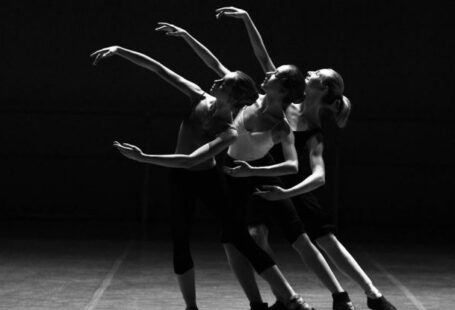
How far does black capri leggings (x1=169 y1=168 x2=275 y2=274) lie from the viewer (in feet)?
17.6

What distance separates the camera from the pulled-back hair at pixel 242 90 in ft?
17.2

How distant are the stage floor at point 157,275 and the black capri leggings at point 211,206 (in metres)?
0.94

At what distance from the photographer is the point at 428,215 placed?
11.7m

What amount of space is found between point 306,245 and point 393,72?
6433 millimetres

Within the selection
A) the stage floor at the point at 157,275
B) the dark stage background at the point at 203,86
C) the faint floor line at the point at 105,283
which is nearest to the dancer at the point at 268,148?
the stage floor at the point at 157,275

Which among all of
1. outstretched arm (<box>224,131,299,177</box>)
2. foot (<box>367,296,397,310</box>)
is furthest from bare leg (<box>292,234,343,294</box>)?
outstretched arm (<box>224,131,299,177</box>)

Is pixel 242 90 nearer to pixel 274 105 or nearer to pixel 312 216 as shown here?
pixel 274 105

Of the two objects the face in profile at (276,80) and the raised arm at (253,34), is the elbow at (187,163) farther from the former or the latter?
the raised arm at (253,34)

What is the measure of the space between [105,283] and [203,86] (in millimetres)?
4894

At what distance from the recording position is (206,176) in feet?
17.8

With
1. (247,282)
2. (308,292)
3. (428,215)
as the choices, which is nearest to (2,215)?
(428,215)

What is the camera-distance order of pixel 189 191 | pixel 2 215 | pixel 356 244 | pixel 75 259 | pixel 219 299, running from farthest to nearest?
pixel 2 215
pixel 356 244
pixel 75 259
pixel 219 299
pixel 189 191

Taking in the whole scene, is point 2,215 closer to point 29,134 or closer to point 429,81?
point 29,134

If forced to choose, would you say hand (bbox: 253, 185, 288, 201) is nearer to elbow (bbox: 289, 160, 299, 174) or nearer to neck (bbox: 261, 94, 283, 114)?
elbow (bbox: 289, 160, 299, 174)
